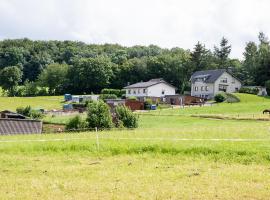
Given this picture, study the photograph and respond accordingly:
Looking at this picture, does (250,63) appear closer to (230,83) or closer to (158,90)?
(230,83)

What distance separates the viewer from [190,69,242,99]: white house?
9281cm

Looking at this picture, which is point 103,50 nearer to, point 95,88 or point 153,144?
point 95,88

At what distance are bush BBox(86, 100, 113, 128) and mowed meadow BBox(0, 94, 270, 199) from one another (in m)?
19.5

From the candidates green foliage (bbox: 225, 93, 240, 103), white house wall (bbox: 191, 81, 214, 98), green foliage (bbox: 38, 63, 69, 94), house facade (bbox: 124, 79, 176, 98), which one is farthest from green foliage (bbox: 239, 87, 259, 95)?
green foliage (bbox: 38, 63, 69, 94)

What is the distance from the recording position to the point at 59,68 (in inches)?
5251

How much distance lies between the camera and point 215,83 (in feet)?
302

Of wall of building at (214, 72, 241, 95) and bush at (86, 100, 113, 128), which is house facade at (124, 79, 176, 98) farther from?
bush at (86, 100, 113, 128)

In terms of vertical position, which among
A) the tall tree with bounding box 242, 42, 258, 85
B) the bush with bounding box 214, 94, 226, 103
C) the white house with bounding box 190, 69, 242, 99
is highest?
the tall tree with bounding box 242, 42, 258, 85

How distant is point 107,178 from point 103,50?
6842 inches

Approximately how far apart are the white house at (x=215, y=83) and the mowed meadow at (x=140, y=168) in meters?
73.6

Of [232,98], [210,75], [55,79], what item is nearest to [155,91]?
[210,75]

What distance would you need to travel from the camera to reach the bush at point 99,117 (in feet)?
129

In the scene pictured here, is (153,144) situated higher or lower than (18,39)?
Answer: lower

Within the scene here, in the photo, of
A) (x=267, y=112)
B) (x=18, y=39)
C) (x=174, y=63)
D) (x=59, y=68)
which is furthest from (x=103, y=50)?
(x=267, y=112)
